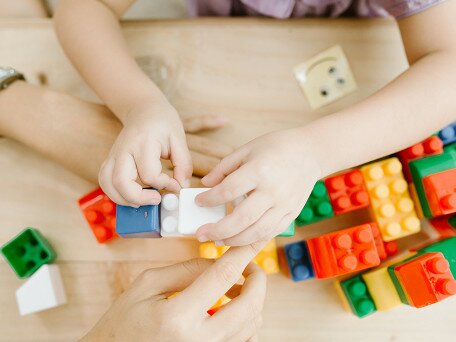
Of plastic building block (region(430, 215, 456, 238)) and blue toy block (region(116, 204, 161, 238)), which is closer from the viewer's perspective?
blue toy block (region(116, 204, 161, 238))

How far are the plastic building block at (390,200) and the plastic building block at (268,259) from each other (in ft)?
0.50

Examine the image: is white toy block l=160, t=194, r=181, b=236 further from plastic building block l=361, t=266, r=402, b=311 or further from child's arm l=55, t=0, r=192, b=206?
plastic building block l=361, t=266, r=402, b=311

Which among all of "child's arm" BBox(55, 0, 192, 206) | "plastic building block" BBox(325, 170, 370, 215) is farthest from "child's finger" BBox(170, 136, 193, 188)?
"plastic building block" BBox(325, 170, 370, 215)

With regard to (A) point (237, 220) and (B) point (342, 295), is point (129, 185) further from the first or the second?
(B) point (342, 295)

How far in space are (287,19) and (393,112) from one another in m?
0.23

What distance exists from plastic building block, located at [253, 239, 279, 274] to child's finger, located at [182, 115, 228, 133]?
0.19 meters

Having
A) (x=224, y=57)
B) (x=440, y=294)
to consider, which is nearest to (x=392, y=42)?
(x=224, y=57)

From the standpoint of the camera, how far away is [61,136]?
2.11 feet

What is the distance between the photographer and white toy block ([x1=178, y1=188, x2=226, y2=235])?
43cm

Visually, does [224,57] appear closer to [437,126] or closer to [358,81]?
[358,81]

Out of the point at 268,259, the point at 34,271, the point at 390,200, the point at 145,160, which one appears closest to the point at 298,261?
the point at 268,259

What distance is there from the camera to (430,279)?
0.50m

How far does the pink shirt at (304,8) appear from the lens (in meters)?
0.57

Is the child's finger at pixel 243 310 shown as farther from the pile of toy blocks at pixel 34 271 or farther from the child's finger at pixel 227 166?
the pile of toy blocks at pixel 34 271
